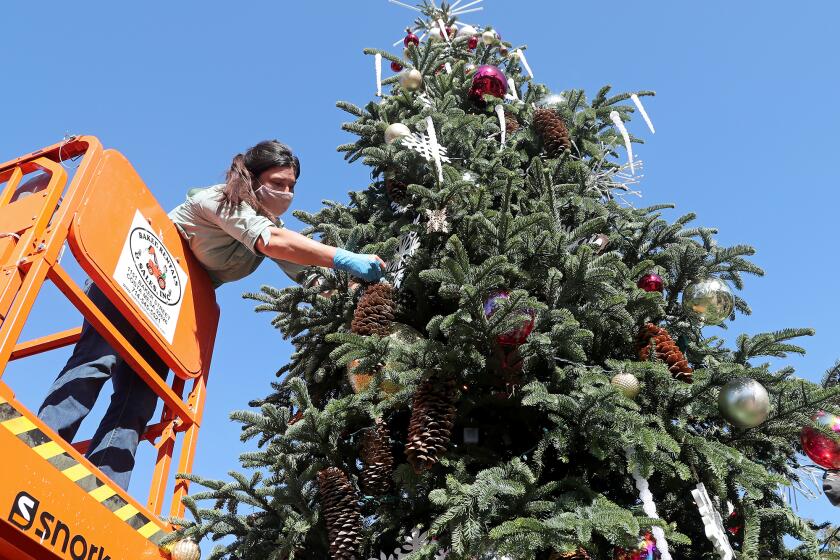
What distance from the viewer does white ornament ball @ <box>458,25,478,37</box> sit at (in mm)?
7117

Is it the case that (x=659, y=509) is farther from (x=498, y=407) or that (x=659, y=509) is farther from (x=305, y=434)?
(x=305, y=434)

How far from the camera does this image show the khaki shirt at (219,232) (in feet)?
13.0

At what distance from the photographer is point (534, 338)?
326 cm

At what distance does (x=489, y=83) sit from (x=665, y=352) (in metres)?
2.68


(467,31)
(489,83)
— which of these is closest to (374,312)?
(489,83)

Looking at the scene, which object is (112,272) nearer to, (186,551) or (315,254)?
(315,254)

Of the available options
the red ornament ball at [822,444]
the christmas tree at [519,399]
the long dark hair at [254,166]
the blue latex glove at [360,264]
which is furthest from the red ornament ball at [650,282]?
the long dark hair at [254,166]

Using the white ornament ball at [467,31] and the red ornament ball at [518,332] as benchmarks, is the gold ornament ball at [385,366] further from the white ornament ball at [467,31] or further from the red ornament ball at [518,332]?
the white ornament ball at [467,31]

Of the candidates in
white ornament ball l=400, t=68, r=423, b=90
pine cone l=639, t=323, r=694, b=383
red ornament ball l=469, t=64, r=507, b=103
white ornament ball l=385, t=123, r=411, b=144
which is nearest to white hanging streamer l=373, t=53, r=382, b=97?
white ornament ball l=400, t=68, r=423, b=90

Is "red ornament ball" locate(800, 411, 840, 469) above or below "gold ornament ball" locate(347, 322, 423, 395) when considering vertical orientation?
below

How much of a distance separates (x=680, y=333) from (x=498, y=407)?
4.22ft

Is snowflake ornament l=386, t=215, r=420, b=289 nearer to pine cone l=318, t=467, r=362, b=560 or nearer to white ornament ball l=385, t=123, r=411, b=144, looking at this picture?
white ornament ball l=385, t=123, r=411, b=144

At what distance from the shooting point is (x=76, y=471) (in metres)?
2.95

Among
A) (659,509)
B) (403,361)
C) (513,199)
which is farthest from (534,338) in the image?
(513,199)
